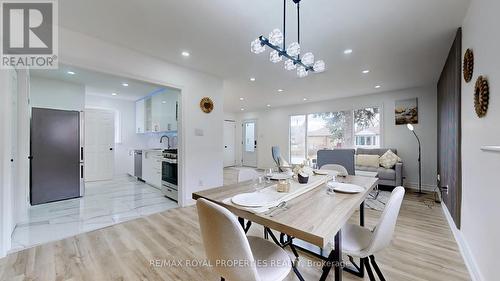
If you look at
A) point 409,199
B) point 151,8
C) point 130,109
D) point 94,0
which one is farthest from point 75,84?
point 409,199

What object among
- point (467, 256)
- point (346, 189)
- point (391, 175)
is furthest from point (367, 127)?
point (346, 189)

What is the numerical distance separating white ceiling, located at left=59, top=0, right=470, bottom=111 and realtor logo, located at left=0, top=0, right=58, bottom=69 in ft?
0.53

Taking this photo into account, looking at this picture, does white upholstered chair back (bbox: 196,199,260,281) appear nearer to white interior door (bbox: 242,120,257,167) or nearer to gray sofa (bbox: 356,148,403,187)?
gray sofa (bbox: 356,148,403,187)

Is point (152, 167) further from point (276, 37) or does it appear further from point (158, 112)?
point (276, 37)

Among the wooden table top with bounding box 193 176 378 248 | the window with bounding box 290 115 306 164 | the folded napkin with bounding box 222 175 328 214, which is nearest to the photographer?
the wooden table top with bounding box 193 176 378 248

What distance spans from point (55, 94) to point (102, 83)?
84 centimetres

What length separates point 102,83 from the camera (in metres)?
4.43

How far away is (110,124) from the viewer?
5.40 m

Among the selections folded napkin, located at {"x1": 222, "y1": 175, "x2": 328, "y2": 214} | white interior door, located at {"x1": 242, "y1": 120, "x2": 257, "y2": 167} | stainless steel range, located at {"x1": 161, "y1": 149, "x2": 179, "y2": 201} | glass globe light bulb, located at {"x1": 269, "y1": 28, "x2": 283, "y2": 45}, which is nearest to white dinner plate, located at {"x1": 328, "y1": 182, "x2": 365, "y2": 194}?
folded napkin, located at {"x1": 222, "y1": 175, "x2": 328, "y2": 214}

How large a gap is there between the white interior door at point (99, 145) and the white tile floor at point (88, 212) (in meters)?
0.71

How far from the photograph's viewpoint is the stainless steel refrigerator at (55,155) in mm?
3535

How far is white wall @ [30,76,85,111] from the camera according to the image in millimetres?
Answer: 3779

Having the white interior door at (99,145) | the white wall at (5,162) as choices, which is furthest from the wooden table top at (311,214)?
the white interior door at (99,145)

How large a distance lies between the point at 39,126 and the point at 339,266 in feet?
16.7
